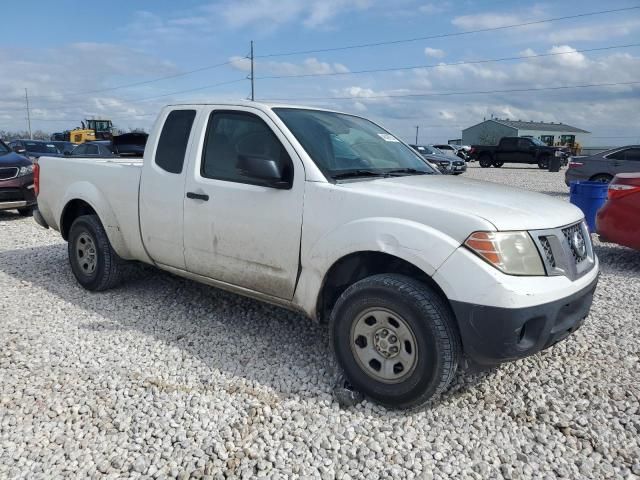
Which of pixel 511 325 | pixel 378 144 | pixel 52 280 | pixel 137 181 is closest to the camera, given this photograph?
pixel 511 325

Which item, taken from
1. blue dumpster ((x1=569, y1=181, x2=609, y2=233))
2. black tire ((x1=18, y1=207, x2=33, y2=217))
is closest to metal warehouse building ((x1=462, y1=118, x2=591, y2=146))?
blue dumpster ((x1=569, y1=181, x2=609, y2=233))

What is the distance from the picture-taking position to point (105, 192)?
16.2 feet

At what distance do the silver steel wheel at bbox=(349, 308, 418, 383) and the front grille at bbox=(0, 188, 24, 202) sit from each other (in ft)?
29.9

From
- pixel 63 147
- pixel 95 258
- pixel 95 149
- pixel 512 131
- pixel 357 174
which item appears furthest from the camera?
pixel 512 131

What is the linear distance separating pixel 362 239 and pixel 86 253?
347 centimetres

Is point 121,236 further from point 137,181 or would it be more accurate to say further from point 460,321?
point 460,321

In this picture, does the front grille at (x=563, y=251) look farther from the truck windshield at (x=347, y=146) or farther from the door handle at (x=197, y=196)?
the door handle at (x=197, y=196)

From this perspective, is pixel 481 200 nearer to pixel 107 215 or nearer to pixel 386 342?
pixel 386 342

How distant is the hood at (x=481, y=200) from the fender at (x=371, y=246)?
0.17 m

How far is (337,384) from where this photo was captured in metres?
3.46

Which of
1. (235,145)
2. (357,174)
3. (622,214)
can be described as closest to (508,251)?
(357,174)

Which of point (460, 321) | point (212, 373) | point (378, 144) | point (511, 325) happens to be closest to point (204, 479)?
point (212, 373)

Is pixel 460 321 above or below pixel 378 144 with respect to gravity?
below

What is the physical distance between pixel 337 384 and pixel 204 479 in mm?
1167
